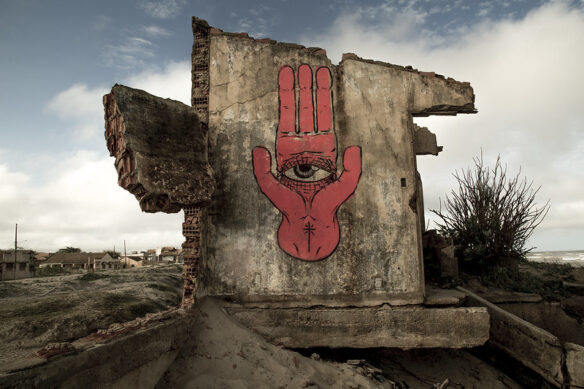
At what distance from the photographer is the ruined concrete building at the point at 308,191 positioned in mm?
5453

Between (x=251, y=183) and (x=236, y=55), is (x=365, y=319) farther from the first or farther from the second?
(x=236, y=55)

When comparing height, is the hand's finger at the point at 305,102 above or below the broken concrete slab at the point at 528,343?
above

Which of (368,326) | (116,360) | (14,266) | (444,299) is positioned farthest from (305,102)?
(14,266)

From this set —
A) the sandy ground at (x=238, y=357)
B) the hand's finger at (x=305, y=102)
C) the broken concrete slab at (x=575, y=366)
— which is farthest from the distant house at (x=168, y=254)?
the broken concrete slab at (x=575, y=366)

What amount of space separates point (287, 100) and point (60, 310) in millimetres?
A: 4791

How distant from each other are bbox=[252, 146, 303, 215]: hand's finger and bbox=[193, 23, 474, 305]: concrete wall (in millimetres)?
100

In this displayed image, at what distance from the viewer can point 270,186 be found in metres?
5.83

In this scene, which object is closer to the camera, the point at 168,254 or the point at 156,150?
the point at 156,150

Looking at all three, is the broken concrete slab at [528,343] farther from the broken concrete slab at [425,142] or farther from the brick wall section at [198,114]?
the brick wall section at [198,114]

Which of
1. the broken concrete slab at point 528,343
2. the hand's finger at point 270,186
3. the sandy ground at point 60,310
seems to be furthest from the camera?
the hand's finger at point 270,186

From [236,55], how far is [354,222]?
326cm

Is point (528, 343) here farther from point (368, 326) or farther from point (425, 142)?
point (425, 142)

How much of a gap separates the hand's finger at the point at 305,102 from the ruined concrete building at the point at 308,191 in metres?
0.02

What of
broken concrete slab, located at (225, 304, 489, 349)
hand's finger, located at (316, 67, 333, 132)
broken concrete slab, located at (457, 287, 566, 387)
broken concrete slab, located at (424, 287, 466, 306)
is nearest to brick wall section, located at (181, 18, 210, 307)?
broken concrete slab, located at (225, 304, 489, 349)
